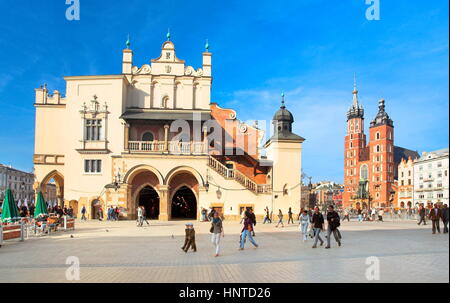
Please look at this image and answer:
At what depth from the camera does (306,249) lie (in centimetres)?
1577

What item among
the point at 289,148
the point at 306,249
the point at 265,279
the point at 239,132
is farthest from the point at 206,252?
the point at 239,132

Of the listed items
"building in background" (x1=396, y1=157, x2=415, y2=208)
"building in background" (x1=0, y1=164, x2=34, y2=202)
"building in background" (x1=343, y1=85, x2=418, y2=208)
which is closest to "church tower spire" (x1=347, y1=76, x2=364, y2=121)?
"building in background" (x1=343, y1=85, x2=418, y2=208)

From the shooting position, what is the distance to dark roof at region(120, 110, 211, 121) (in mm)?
36622

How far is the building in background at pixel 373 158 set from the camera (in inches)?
4828

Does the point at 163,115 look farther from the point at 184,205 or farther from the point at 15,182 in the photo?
the point at 15,182

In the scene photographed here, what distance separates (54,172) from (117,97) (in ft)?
32.9

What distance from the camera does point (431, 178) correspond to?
99875 mm

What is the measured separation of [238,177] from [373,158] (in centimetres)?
10374

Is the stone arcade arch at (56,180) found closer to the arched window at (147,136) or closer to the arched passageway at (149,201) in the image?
the arched passageway at (149,201)

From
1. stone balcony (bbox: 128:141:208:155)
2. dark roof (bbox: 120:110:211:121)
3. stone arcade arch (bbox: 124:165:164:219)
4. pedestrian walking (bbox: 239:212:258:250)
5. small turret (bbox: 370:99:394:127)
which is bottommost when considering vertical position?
pedestrian walking (bbox: 239:212:258:250)

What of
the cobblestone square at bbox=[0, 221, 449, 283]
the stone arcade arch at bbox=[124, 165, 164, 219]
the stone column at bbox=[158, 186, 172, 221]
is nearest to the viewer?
the cobblestone square at bbox=[0, 221, 449, 283]

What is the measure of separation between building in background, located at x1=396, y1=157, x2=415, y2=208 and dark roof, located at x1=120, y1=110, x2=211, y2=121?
302 ft

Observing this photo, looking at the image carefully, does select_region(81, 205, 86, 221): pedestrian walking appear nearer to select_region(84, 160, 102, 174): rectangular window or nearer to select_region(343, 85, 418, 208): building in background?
select_region(84, 160, 102, 174): rectangular window
